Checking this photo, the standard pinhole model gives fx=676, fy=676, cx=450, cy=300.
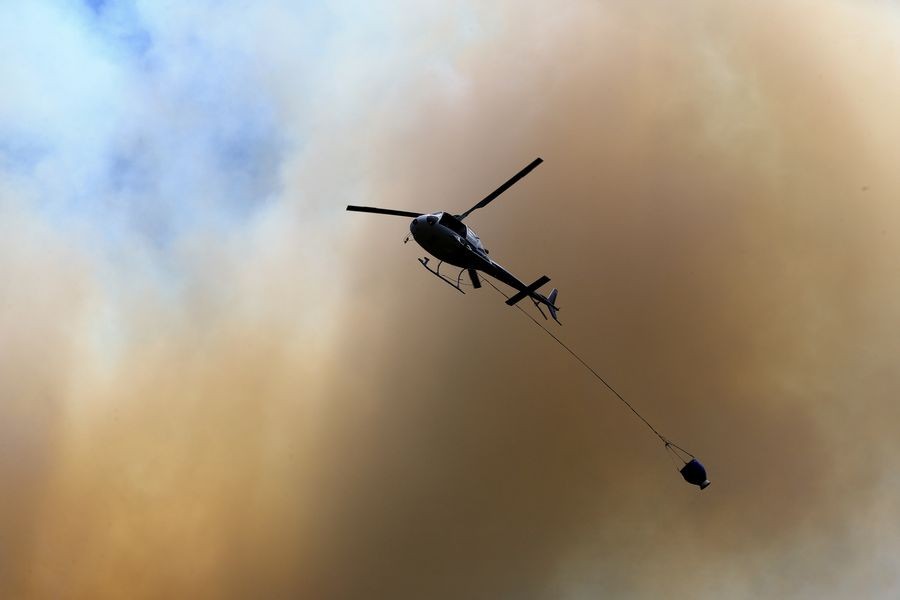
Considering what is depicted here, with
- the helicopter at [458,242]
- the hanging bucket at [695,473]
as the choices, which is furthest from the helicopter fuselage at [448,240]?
the hanging bucket at [695,473]

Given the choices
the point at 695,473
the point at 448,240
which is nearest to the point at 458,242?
the point at 448,240

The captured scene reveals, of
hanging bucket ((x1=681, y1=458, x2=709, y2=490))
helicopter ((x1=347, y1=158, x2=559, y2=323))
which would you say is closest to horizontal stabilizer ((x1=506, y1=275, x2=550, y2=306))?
helicopter ((x1=347, y1=158, x2=559, y2=323))

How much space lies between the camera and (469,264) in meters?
35.7

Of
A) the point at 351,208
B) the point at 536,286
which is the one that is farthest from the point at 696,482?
the point at 351,208

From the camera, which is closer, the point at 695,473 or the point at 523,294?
the point at 695,473

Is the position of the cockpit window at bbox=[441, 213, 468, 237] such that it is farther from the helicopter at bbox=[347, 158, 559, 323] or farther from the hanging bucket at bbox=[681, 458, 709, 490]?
the hanging bucket at bbox=[681, 458, 709, 490]

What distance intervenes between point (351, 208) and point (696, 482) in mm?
20666

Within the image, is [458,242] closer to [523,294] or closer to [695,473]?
[523,294]

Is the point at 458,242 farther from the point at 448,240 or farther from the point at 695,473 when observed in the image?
the point at 695,473

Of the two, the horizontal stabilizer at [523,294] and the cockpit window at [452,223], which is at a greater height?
the cockpit window at [452,223]

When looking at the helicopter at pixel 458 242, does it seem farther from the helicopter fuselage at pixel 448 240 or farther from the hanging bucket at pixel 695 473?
the hanging bucket at pixel 695 473

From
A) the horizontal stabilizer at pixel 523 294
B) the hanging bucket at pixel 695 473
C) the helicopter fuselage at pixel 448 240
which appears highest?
the helicopter fuselage at pixel 448 240

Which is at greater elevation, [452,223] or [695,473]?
[452,223]

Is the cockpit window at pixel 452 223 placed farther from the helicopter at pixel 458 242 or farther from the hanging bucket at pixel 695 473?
the hanging bucket at pixel 695 473
